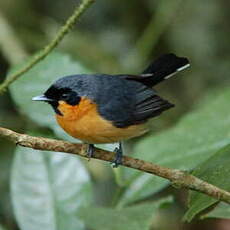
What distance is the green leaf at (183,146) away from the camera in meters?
2.64

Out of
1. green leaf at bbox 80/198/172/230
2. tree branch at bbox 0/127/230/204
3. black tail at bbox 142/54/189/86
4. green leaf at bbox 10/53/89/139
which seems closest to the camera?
tree branch at bbox 0/127/230/204

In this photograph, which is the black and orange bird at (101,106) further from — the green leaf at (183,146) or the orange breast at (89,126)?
the green leaf at (183,146)

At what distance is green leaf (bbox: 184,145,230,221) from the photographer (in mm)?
1933

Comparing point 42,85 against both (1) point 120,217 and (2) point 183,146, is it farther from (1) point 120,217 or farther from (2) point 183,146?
(1) point 120,217

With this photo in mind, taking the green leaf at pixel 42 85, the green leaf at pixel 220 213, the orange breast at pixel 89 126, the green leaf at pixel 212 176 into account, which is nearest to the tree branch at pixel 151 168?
the green leaf at pixel 212 176

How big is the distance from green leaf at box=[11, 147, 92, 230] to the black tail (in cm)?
53

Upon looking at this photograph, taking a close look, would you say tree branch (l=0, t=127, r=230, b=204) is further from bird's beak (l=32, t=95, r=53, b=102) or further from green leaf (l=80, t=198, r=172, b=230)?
bird's beak (l=32, t=95, r=53, b=102)

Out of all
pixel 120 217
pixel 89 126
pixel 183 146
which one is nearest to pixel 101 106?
pixel 89 126

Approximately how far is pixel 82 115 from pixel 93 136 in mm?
151

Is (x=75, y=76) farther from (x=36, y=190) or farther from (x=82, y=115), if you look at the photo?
(x=36, y=190)

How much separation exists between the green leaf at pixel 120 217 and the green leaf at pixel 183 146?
366 millimetres

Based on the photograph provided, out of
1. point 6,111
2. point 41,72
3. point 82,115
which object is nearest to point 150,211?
point 82,115

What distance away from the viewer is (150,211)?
2.21 m

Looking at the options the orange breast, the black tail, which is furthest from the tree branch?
the black tail
